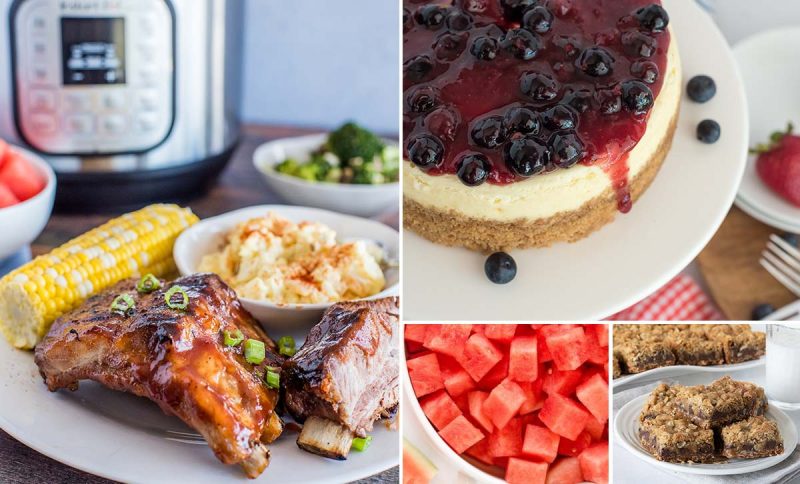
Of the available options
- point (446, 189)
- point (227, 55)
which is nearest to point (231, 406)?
point (446, 189)

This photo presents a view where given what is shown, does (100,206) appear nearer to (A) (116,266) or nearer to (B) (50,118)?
(B) (50,118)

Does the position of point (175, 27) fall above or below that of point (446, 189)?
above

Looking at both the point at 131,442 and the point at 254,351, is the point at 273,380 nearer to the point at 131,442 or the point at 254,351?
the point at 254,351

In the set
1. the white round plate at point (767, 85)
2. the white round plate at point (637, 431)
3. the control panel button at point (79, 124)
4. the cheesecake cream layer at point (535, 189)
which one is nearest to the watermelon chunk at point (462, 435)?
the white round plate at point (637, 431)

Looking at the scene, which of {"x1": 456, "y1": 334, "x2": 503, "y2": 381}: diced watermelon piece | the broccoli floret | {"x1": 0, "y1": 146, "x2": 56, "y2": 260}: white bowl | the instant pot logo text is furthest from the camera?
the broccoli floret

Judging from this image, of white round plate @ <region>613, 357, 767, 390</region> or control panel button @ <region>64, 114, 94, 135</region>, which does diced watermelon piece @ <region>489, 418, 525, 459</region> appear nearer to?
white round plate @ <region>613, 357, 767, 390</region>

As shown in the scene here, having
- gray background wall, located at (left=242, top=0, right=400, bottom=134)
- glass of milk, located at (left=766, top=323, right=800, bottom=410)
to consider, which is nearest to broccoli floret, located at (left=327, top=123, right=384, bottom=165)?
gray background wall, located at (left=242, top=0, right=400, bottom=134)
